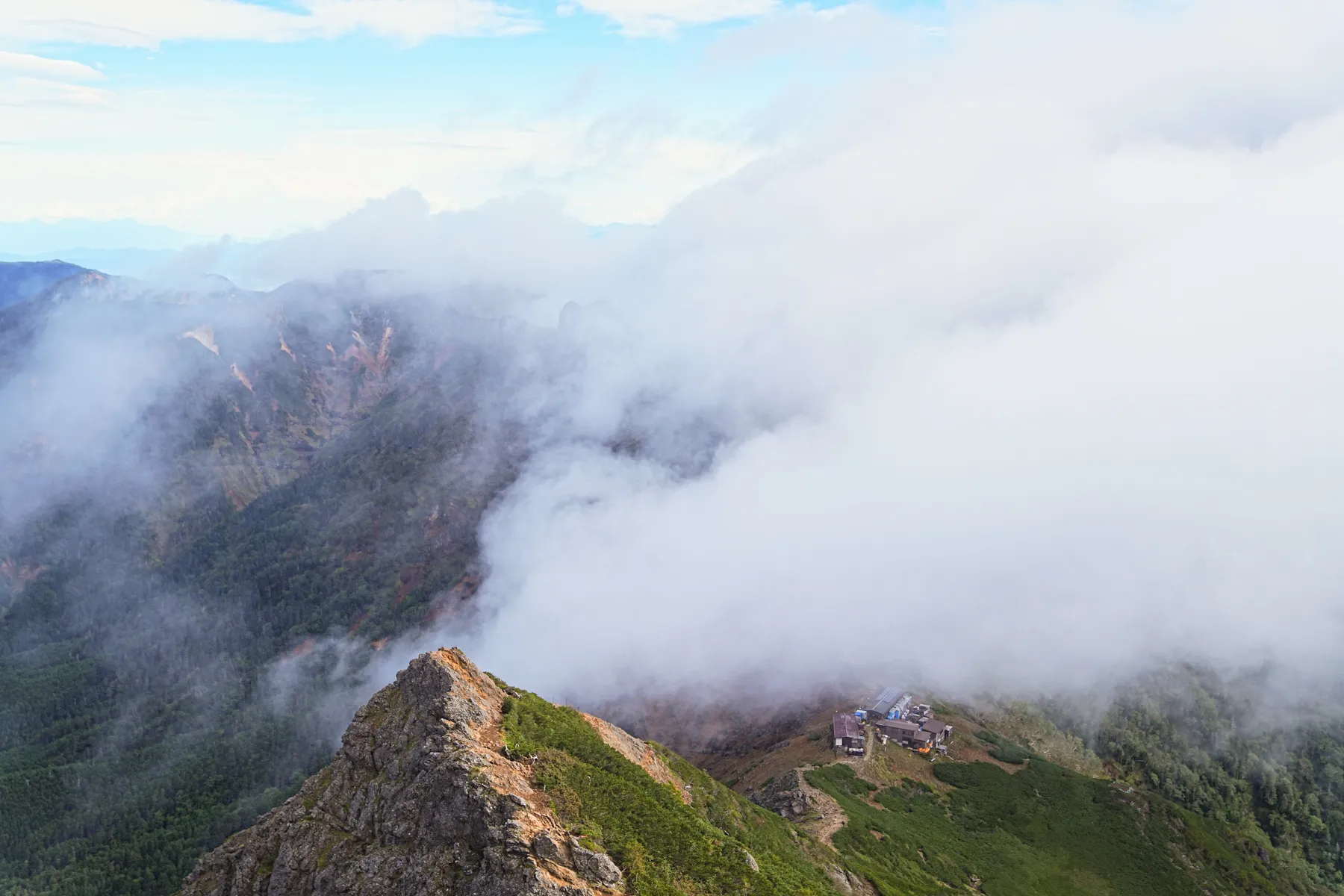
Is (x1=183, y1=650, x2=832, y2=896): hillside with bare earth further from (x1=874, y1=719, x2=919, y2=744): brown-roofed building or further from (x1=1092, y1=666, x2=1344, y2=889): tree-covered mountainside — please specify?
(x1=1092, y1=666, x2=1344, y2=889): tree-covered mountainside

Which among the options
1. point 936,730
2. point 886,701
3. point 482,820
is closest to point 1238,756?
point 936,730

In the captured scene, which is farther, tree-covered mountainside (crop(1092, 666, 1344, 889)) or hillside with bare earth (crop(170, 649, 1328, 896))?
tree-covered mountainside (crop(1092, 666, 1344, 889))

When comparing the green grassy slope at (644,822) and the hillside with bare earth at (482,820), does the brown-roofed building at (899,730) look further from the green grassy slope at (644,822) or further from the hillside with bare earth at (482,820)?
the hillside with bare earth at (482,820)

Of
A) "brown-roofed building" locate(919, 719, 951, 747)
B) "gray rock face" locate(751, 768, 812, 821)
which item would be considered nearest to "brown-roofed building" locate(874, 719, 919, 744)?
"brown-roofed building" locate(919, 719, 951, 747)

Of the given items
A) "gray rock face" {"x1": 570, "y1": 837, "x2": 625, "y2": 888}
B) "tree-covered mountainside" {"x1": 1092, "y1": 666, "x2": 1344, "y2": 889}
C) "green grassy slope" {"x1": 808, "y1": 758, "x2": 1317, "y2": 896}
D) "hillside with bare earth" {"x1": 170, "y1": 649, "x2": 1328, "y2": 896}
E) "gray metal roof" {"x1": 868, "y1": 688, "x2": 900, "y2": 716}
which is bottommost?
"tree-covered mountainside" {"x1": 1092, "y1": 666, "x2": 1344, "y2": 889}

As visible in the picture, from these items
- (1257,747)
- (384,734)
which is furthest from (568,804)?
(1257,747)

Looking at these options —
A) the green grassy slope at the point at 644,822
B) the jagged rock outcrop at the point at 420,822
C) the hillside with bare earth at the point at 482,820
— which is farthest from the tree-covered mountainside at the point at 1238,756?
the jagged rock outcrop at the point at 420,822

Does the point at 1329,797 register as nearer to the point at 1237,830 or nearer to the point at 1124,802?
the point at 1237,830
